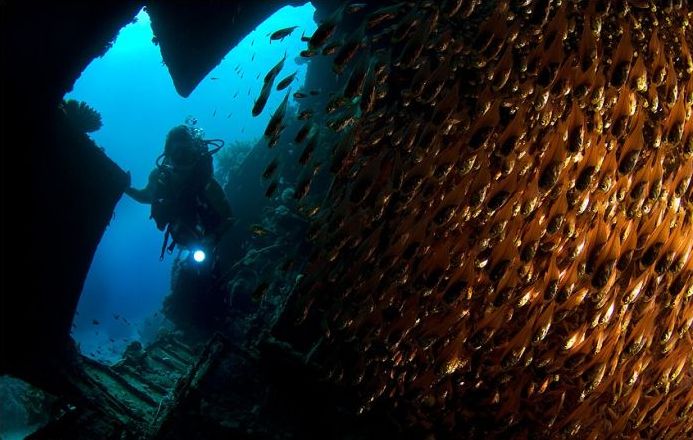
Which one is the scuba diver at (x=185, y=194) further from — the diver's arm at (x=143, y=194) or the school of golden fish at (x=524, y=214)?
the school of golden fish at (x=524, y=214)

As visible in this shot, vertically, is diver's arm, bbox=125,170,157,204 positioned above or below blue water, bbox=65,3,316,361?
below

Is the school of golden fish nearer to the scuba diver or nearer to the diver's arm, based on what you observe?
the scuba diver

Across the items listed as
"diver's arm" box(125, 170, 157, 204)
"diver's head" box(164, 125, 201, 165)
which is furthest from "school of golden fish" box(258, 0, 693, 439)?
"diver's arm" box(125, 170, 157, 204)

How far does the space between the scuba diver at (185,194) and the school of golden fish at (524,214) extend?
18.1 ft

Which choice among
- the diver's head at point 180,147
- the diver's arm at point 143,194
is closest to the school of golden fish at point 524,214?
the diver's head at point 180,147

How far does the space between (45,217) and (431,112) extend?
4.47 metres

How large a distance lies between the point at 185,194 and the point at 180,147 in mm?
901

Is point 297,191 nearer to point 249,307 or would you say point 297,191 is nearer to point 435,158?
point 435,158

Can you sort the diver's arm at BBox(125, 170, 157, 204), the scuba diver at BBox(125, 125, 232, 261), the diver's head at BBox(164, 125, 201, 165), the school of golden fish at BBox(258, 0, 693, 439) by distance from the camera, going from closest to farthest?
the school of golden fish at BBox(258, 0, 693, 439)
the diver's head at BBox(164, 125, 201, 165)
the scuba diver at BBox(125, 125, 232, 261)
the diver's arm at BBox(125, 170, 157, 204)

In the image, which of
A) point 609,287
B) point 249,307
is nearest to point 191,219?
point 249,307

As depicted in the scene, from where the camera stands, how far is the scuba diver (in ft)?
26.5

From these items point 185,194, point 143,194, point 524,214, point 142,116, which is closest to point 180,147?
point 185,194

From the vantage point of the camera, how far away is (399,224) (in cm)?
322

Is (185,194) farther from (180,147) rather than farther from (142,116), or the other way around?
(142,116)
